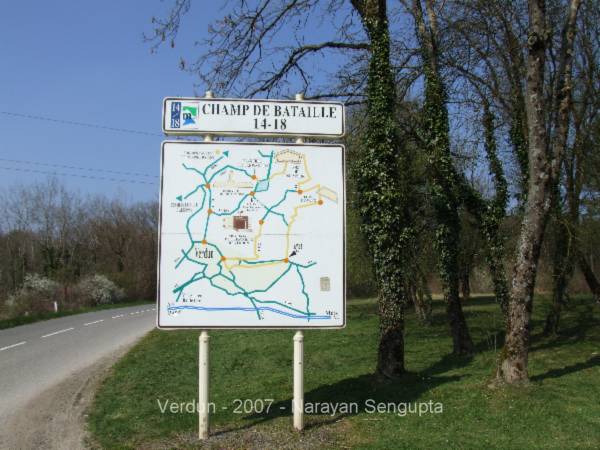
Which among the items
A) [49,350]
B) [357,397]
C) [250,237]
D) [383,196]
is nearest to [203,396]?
[250,237]

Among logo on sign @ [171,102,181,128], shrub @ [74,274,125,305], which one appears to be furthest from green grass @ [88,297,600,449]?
shrub @ [74,274,125,305]

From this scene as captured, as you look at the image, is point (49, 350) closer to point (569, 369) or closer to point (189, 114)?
point (189, 114)

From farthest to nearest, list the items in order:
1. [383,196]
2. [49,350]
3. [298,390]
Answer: [49,350] → [383,196] → [298,390]

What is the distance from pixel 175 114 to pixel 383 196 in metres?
3.75

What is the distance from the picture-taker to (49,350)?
15328 mm

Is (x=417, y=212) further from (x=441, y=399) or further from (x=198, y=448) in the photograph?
(x=198, y=448)

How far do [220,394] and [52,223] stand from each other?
177 feet

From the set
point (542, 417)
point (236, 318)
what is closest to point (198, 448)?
point (236, 318)

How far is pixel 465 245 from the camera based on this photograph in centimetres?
1708

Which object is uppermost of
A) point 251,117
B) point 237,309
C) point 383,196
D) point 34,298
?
point 251,117

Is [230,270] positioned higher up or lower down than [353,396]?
higher up

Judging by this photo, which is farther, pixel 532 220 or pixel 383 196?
pixel 383 196

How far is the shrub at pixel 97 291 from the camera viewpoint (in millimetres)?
44241

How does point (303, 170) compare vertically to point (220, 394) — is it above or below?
above
